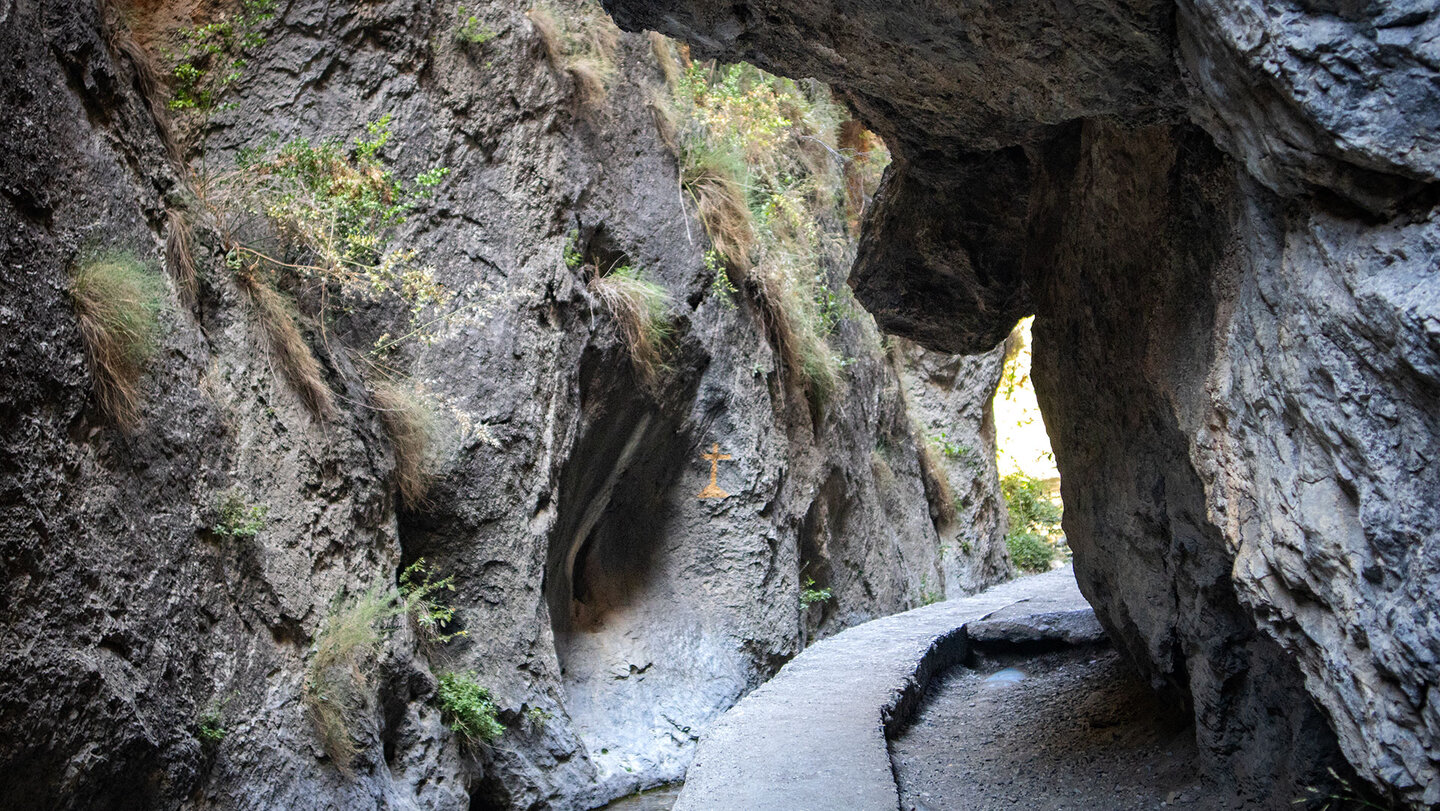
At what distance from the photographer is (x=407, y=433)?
20.5 feet

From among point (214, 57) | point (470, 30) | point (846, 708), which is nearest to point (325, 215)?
point (214, 57)

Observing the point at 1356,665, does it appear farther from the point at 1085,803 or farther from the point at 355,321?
the point at 355,321

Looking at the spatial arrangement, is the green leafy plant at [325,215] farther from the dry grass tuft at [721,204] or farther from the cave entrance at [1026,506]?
the cave entrance at [1026,506]

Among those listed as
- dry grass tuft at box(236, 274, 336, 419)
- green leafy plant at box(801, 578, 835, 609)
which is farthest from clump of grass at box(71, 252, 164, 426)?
green leafy plant at box(801, 578, 835, 609)

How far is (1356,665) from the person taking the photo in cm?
236

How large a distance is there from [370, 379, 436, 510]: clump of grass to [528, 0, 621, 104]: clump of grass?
127 inches

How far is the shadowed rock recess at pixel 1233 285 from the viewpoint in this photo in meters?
2.15

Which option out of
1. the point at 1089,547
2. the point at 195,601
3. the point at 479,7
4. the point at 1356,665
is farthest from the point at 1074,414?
the point at 479,7

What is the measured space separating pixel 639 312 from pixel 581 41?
2.45m

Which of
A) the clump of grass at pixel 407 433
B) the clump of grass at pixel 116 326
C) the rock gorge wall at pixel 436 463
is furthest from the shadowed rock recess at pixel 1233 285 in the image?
the clump of grass at pixel 407 433

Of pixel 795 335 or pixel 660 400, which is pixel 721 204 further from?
pixel 660 400

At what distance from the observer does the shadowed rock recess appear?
2.15 m

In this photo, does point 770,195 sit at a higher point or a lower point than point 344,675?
higher

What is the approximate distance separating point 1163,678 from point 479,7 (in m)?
6.43
